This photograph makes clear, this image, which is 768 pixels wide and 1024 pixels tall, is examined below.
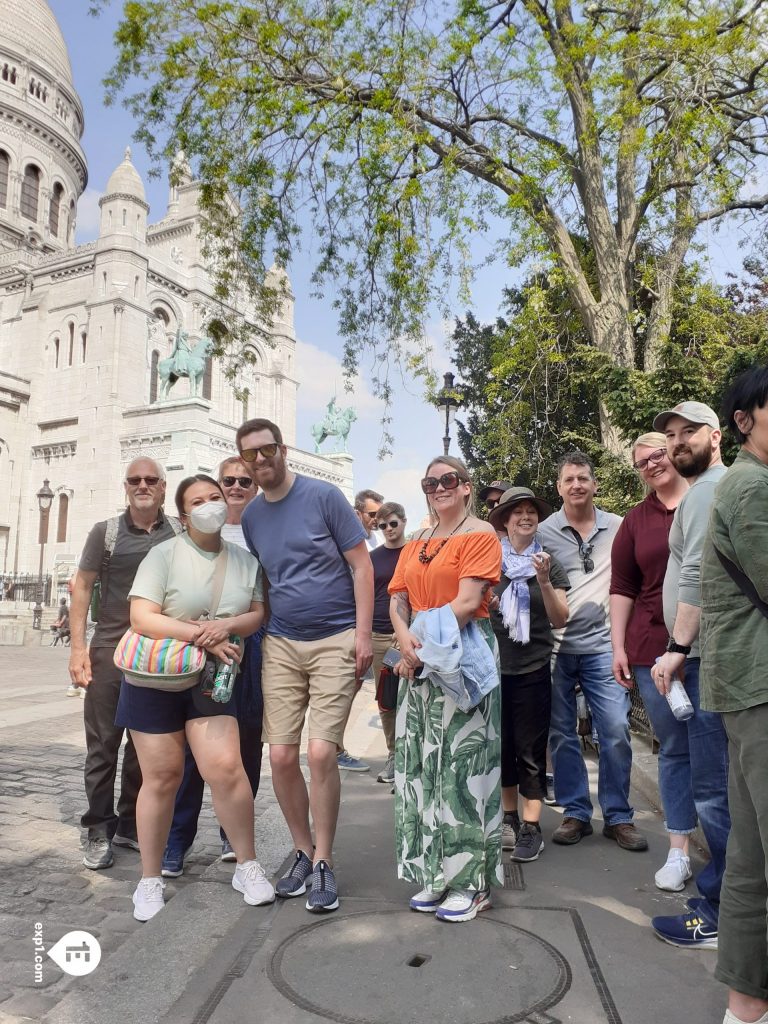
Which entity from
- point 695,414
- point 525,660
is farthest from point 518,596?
point 695,414

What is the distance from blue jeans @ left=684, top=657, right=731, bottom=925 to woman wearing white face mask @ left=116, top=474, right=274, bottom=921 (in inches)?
71.8

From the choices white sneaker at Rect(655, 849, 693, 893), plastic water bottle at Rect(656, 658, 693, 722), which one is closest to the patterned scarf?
plastic water bottle at Rect(656, 658, 693, 722)

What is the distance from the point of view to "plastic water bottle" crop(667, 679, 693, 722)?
10.9ft

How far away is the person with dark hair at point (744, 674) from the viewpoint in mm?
2254

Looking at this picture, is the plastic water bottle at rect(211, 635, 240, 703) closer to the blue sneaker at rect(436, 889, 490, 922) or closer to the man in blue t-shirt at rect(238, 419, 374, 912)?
the man in blue t-shirt at rect(238, 419, 374, 912)

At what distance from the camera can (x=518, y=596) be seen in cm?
452

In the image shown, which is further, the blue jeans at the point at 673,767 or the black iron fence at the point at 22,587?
the black iron fence at the point at 22,587

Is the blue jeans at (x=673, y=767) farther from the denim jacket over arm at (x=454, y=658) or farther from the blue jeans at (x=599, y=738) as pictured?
the denim jacket over arm at (x=454, y=658)

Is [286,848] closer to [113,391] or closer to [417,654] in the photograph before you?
[417,654]

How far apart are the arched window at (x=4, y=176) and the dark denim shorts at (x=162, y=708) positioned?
60.6 meters

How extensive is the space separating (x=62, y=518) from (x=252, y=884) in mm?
43751

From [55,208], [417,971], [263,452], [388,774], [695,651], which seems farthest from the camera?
[55,208]

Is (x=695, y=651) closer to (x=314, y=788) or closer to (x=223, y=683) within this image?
(x=314, y=788)

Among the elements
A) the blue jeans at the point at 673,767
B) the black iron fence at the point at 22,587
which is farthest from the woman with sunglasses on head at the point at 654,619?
the black iron fence at the point at 22,587
